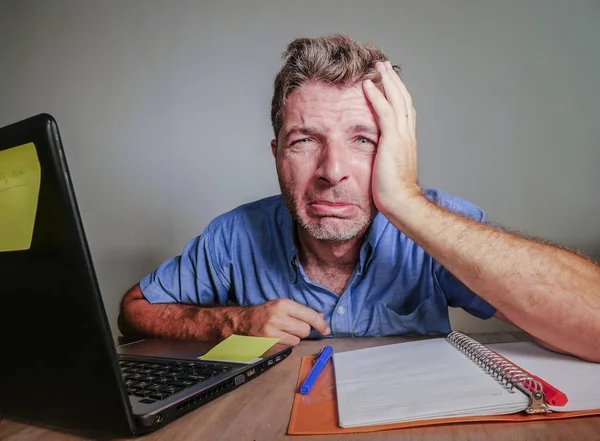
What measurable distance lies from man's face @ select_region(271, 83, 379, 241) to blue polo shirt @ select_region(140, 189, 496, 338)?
12 cm

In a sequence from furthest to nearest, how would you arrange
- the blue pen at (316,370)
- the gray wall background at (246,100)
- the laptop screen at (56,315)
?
the gray wall background at (246,100)
the blue pen at (316,370)
the laptop screen at (56,315)

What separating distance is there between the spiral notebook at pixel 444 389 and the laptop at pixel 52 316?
17 centimetres

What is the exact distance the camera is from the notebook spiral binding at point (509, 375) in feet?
1.59

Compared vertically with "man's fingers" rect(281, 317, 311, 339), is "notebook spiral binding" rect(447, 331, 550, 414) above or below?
above

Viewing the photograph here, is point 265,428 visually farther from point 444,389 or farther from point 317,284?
point 317,284

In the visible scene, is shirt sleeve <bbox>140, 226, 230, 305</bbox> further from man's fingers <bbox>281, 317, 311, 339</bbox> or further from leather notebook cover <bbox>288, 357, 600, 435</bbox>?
leather notebook cover <bbox>288, 357, 600, 435</bbox>

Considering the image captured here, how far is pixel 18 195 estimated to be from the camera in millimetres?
389

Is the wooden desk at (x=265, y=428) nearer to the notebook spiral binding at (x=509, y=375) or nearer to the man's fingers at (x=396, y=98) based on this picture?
the notebook spiral binding at (x=509, y=375)

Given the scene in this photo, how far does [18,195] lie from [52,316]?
11 cm

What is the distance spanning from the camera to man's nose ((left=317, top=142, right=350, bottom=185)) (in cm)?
102

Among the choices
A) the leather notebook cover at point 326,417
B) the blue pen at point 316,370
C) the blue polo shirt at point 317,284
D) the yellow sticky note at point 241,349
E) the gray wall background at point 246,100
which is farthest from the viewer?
the gray wall background at point 246,100

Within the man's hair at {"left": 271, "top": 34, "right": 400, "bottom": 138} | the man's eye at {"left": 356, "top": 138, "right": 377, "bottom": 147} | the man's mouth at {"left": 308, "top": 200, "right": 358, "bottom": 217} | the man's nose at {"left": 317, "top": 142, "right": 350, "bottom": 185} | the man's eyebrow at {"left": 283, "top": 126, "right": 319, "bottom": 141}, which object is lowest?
the man's mouth at {"left": 308, "top": 200, "right": 358, "bottom": 217}

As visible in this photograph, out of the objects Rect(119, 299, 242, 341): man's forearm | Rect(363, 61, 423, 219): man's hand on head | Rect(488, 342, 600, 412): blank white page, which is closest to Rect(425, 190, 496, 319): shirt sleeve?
Rect(363, 61, 423, 219): man's hand on head

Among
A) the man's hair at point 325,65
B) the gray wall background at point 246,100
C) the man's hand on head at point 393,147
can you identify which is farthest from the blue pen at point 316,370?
the gray wall background at point 246,100
